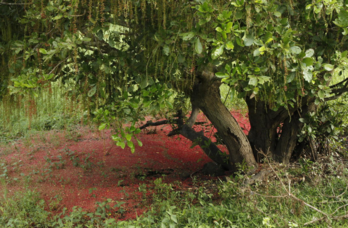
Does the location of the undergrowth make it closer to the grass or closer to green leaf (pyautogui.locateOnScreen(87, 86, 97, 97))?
the grass

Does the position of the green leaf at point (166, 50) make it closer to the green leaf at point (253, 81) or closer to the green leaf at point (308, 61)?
the green leaf at point (253, 81)

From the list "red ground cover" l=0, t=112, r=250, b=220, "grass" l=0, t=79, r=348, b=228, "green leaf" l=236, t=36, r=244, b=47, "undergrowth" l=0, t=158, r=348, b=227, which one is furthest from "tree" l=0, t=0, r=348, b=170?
"red ground cover" l=0, t=112, r=250, b=220

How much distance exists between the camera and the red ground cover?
4.47m

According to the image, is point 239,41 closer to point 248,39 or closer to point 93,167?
point 248,39

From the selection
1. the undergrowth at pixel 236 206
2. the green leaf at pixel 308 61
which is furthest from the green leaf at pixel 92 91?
the green leaf at pixel 308 61

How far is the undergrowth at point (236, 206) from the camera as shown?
3045mm

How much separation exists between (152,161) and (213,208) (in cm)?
247

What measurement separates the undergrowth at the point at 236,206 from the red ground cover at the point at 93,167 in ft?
0.70

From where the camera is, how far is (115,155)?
590cm

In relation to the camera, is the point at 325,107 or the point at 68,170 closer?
the point at 325,107

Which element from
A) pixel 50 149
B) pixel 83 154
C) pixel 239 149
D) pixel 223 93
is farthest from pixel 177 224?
pixel 223 93

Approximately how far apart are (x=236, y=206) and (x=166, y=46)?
5.67 ft

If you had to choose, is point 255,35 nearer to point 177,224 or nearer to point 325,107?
point 177,224

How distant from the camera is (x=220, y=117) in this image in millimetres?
4258
